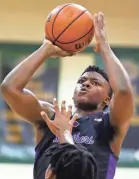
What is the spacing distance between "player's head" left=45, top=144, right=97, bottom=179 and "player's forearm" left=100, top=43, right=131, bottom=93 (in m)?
0.47

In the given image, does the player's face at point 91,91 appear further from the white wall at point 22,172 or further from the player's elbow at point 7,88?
the white wall at point 22,172

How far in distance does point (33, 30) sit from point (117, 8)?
852mm

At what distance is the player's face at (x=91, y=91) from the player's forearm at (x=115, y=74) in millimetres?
342

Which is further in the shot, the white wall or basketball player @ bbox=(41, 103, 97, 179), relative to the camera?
the white wall

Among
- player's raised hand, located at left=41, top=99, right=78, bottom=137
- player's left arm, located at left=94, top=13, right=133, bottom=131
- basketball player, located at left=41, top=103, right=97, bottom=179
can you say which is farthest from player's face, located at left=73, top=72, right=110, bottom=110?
basketball player, located at left=41, top=103, right=97, bottom=179

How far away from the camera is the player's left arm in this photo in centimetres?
204

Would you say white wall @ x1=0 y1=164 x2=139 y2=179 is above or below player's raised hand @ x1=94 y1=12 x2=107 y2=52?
below

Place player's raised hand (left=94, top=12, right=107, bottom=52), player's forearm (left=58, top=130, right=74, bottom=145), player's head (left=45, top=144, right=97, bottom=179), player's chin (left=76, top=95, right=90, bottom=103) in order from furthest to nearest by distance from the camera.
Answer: player's chin (left=76, top=95, right=90, bottom=103), player's raised hand (left=94, top=12, right=107, bottom=52), player's forearm (left=58, top=130, right=74, bottom=145), player's head (left=45, top=144, right=97, bottom=179)

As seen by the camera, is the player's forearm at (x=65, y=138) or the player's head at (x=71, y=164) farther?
the player's forearm at (x=65, y=138)

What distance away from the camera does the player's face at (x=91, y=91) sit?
241cm

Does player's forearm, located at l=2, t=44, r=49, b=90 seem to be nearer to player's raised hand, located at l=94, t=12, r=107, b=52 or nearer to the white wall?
player's raised hand, located at l=94, t=12, r=107, b=52

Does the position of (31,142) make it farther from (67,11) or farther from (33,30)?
(67,11)

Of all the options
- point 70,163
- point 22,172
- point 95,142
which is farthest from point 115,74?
point 22,172

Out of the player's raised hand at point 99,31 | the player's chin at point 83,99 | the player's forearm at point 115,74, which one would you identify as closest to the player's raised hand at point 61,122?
the player's forearm at point 115,74
